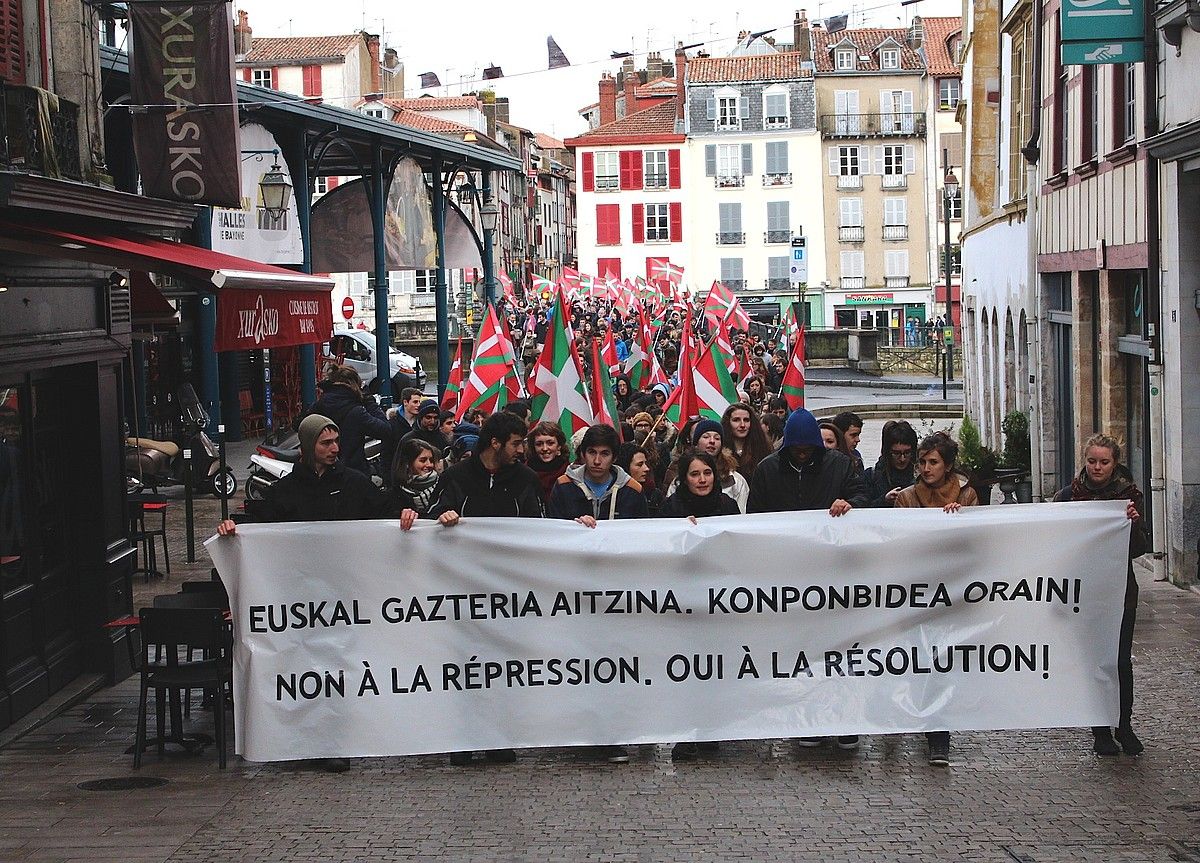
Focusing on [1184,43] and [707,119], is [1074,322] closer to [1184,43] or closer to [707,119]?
[1184,43]

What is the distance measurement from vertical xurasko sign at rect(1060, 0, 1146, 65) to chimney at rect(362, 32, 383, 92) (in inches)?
3061

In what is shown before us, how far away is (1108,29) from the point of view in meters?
14.9

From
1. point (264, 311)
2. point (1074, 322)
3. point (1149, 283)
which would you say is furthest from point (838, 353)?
point (264, 311)

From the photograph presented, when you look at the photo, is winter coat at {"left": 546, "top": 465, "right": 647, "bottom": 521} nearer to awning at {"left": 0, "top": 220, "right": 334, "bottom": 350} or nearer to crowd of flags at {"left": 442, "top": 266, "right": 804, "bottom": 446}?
awning at {"left": 0, "top": 220, "right": 334, "bottom": 350}

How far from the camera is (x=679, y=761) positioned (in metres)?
8.79

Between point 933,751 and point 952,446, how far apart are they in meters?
1.53

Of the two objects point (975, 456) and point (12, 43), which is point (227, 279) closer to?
point (12, 43)

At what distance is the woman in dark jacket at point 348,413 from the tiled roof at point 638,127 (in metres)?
72.5

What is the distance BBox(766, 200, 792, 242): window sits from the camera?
83.4 metres

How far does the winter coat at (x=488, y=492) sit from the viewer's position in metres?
9.09

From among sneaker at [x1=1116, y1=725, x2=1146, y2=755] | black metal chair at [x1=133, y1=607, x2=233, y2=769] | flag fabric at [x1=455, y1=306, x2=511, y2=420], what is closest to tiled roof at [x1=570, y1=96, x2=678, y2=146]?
flag fabric at [x1=455, y1=306, x2=511, y2=420]

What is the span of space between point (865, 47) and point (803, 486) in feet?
260

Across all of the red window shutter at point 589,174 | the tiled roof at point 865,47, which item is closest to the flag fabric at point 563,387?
the tiled roof at point 865,47

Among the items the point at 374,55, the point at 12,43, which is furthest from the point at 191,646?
the point at 374,55
